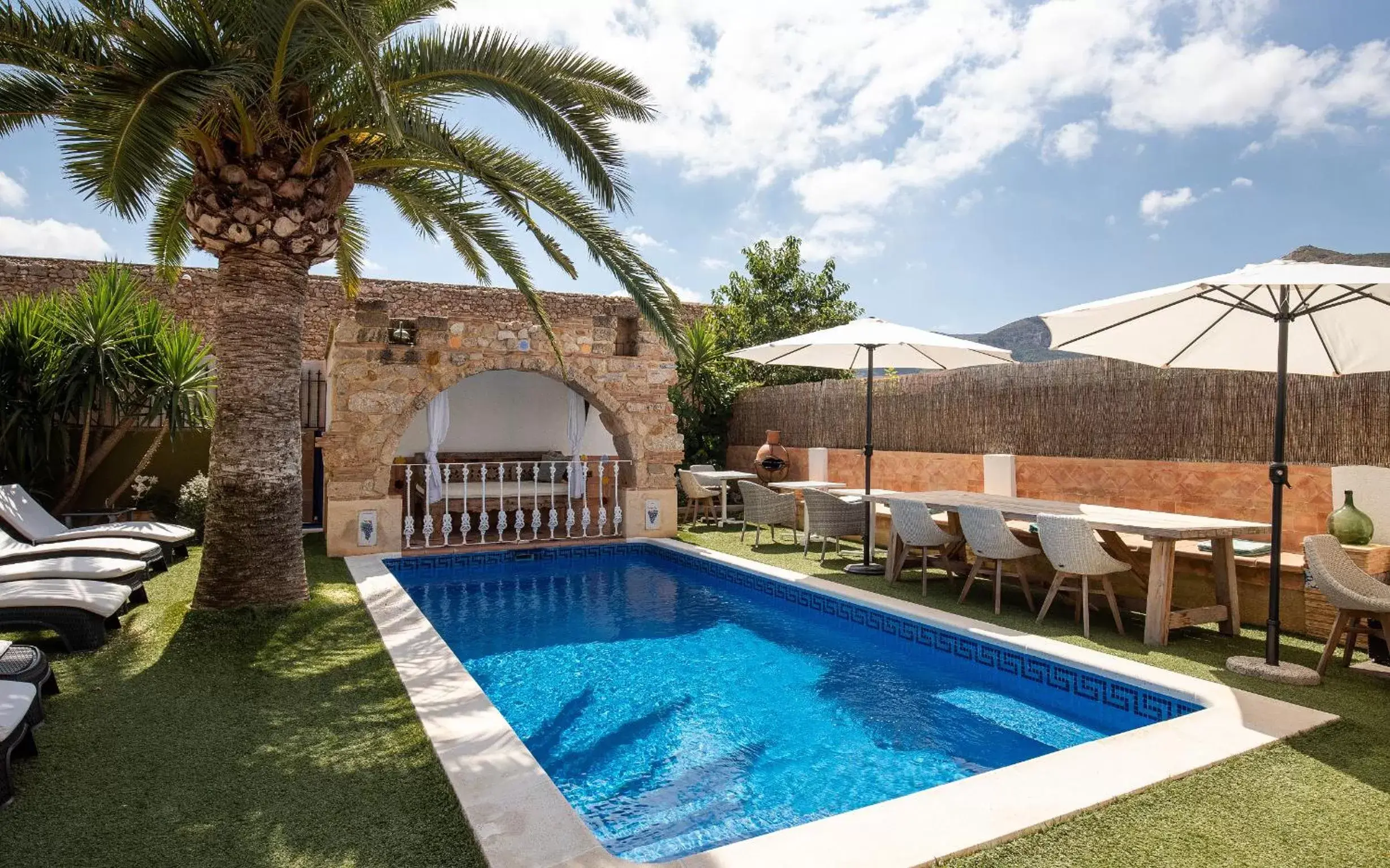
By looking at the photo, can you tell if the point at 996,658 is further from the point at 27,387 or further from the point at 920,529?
the point at 27,387

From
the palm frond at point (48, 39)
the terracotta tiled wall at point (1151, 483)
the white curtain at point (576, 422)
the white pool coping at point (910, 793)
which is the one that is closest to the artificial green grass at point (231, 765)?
the white pool coping at point (910, 793)

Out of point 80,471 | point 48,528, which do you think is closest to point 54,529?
point 48,528

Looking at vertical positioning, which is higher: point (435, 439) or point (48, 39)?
point (48, 39)

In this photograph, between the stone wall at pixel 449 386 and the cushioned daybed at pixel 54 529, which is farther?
the stone wall at pixel 449 386

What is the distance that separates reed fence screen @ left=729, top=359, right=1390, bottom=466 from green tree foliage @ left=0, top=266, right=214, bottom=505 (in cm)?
938

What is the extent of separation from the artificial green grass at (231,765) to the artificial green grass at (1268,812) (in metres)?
1.95

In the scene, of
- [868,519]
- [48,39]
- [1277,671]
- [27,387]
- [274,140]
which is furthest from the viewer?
[27,387]

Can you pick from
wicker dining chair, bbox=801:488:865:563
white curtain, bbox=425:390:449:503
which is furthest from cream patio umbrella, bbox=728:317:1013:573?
white curtain, bbox=425:390:449:503

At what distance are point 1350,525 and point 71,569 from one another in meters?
9.04

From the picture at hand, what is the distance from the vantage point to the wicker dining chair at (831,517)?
8.69 meters

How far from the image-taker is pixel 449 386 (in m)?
9.34

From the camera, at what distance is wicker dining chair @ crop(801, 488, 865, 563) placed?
869cm

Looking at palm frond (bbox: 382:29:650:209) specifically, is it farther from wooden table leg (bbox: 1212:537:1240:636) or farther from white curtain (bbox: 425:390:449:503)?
wooden table leg (bbox: 1212:537:1240:636)

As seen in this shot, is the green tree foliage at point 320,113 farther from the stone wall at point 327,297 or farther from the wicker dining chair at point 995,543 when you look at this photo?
the stone wall at point 327,297
